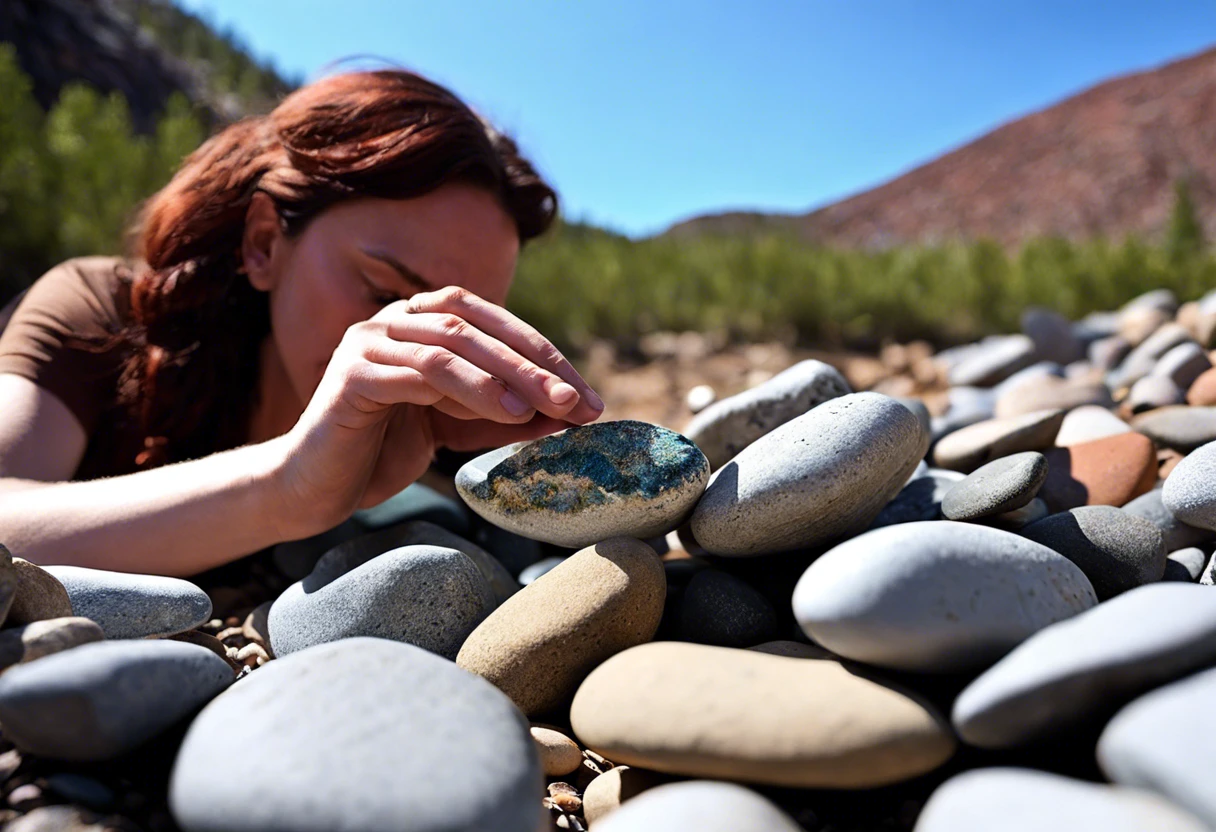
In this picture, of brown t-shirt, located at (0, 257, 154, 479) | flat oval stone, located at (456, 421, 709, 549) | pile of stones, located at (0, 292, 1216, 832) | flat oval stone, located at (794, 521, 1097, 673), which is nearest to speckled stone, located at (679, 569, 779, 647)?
pile of stones, located at (0, 292, 1216, 832)

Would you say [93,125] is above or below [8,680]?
above

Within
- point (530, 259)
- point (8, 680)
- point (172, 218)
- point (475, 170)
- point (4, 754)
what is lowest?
point (530, 259)

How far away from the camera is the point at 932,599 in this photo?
0.81 m

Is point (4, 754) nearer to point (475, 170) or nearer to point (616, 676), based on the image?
point (616, 676)

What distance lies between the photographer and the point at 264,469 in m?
1.31

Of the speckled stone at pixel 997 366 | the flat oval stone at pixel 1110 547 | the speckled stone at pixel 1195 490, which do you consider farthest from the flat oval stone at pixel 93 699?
the speckled stone at pixel 997 366

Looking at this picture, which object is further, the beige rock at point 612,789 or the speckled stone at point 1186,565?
the speckled stone at point 1186,565

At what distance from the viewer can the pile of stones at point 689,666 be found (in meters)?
0.66

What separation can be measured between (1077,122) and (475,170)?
27.3 metres

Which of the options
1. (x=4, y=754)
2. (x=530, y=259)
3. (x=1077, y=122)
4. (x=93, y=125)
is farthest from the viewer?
(x=1077, y=122)

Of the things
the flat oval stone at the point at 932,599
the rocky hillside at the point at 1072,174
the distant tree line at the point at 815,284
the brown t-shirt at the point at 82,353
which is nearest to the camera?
the flat oval stone at the point at 932,599

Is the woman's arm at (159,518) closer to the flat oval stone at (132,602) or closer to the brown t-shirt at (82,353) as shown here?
the flat oval stone at (132,602)

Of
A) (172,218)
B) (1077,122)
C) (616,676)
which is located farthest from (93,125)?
(1077,122)

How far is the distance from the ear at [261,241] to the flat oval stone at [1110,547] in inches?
72.0
